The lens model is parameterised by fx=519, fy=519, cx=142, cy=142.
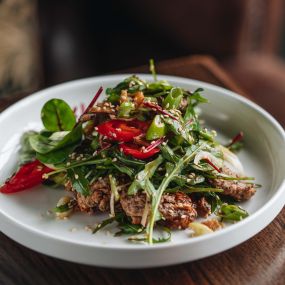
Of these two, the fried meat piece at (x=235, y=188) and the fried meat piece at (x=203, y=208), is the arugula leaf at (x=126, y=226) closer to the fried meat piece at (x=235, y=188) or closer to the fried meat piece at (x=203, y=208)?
the fried meat piece at (x=203, y=208)

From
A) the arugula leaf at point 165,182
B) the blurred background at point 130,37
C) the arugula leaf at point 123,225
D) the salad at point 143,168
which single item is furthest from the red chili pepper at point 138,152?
the blurred background at point 130,37

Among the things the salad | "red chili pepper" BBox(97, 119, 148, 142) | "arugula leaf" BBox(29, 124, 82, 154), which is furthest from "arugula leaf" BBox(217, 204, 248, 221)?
"arugula leaf" BBox(29, 124, 82, 154)

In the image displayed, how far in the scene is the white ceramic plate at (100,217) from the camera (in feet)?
5.16

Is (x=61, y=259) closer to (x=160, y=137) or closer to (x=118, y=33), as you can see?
(x=160, y=137)

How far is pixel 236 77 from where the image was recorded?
13.4ft

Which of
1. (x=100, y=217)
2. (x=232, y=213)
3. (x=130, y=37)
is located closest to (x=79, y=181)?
(x=100, y=217)

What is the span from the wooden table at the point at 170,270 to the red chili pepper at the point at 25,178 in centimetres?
28

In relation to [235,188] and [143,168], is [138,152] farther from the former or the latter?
[235,188]

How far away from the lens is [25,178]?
2.06 metres

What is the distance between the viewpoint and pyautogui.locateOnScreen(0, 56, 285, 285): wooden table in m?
1.65

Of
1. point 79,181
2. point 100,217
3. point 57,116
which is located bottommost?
point 100,217

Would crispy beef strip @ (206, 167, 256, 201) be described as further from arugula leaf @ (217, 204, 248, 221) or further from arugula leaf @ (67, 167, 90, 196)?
arugula leaf @ (67, 167, 90, 196)

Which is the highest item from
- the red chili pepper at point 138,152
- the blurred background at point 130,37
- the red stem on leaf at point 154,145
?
the red stem on leaf at point 154,145

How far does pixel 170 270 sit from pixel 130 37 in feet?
11.3
